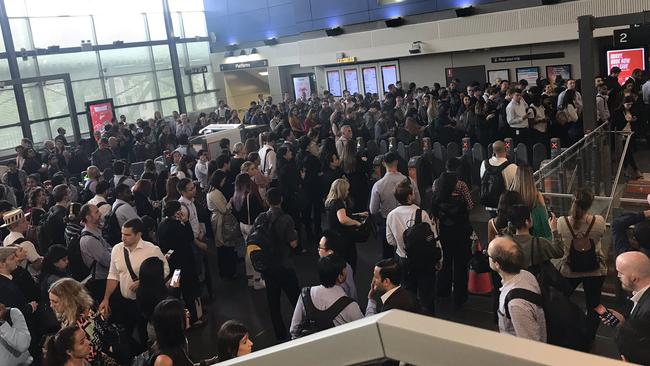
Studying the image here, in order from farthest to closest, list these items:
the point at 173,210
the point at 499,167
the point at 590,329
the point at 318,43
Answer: the point at 318,43
the point at 499,167
the point at 173,210
the point at 590,329

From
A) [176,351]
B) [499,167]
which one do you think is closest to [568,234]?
[499,167]

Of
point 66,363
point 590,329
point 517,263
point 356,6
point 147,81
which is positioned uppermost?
point 356,6

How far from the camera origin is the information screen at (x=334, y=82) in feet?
74.8

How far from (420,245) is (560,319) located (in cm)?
196

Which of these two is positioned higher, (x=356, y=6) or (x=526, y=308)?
(x=356, y=6)

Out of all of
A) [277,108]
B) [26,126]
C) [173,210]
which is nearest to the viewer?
[173,210]

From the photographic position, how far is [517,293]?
3637mm

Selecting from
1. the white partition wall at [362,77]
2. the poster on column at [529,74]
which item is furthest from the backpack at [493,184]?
the white partition wall at [362,77]

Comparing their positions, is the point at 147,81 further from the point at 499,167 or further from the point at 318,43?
the point at 499,167

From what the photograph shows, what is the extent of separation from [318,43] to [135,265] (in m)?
18.0

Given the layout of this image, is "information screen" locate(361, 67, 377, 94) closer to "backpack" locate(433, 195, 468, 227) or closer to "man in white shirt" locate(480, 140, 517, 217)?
"man in white shirt" locate(480, 140, 517, 217)

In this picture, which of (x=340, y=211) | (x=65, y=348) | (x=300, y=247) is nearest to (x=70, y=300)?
(x=65, y=348)

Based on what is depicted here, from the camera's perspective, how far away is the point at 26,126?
65.2 ft

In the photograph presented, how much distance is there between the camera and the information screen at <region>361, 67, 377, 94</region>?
21.4m
